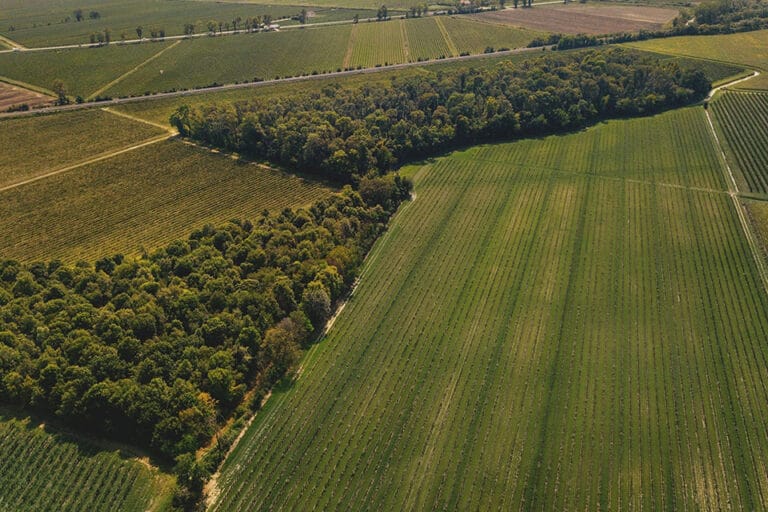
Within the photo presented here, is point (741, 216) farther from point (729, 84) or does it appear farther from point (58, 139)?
point (58, 139)

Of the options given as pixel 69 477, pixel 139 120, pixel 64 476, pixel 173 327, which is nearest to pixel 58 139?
pixel 139 120

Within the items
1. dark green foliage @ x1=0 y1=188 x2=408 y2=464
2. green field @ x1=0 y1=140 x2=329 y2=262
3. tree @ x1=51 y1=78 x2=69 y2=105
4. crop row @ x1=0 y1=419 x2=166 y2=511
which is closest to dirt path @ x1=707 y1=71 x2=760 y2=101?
green field @ x1=0 y1=140 x2=329 y2=262

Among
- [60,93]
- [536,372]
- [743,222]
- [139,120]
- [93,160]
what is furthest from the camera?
[60,93]

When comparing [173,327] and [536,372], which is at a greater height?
[173,327]

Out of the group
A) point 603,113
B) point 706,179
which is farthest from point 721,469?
point 603,113

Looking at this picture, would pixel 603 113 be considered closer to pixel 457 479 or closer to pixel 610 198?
pixel 610 198

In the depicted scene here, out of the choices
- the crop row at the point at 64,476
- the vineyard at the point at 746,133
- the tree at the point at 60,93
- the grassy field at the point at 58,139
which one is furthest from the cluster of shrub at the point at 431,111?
the crop row at the point at 64,476

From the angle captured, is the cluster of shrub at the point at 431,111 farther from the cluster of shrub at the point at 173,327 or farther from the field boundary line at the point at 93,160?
the cluster of shrub at the point at 173,327
